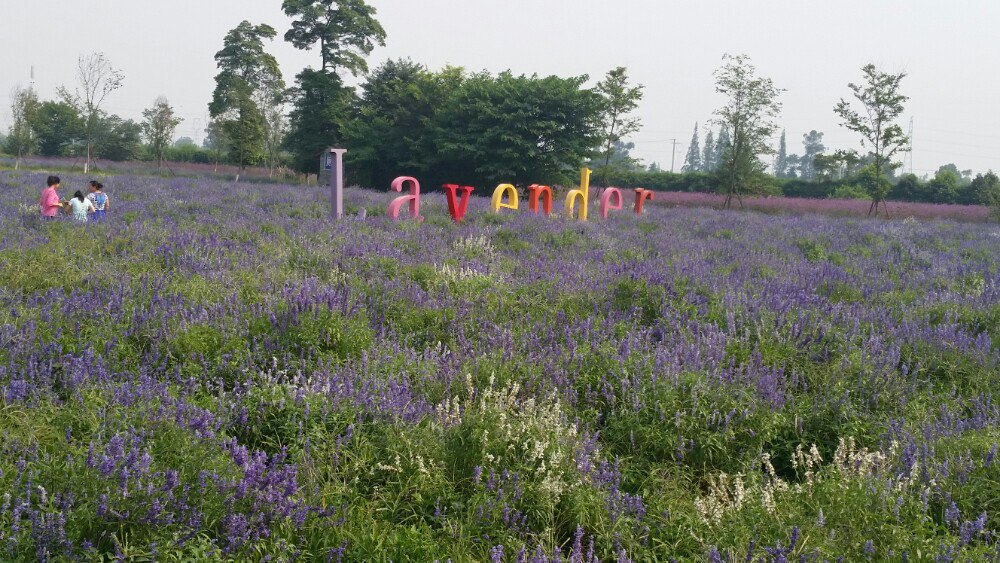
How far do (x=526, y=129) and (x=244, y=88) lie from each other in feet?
69.2

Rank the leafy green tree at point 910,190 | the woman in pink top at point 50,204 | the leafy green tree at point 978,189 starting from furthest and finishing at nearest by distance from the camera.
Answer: the leafy green tree at point 910,190, the leafy green tree at point 978,189, the woman in pink top at point 50,204

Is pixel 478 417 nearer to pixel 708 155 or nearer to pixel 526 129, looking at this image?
pixel 526 129

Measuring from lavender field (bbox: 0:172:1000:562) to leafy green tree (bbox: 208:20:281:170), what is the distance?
115 feet

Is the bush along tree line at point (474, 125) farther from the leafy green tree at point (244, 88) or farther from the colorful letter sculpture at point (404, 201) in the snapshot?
the colorful letter sculpture at point (404, 201)

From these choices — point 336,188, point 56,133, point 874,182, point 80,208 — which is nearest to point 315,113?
point 336,188

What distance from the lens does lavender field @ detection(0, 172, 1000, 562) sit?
229 centimetres

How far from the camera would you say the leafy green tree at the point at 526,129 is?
26.1 m

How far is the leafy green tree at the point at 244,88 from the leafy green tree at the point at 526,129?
55.5 ft

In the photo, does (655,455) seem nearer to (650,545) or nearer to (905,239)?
(650,545)

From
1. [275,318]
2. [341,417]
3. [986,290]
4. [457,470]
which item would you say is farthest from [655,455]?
[986,290]

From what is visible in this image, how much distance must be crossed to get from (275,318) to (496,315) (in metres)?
1.71

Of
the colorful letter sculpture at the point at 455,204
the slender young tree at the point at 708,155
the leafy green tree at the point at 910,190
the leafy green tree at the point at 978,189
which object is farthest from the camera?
the slender young tree at the point at 708,155

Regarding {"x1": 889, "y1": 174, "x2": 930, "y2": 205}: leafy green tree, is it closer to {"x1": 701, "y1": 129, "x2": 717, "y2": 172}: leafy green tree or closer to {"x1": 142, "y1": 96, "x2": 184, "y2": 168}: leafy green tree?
{"x1": 142, "y1": 96, "x2": 184, "y2": 168}: leafy green tree

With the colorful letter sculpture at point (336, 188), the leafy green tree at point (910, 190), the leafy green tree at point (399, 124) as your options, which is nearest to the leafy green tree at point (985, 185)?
the leafy green tree at point (910, 190)
